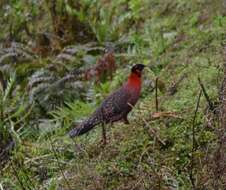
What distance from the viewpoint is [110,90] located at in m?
7.56

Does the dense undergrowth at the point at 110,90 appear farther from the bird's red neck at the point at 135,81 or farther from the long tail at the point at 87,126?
the bird's red neck at the point at 135,81

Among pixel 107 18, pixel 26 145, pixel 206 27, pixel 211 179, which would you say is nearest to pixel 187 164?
pixel 211 179

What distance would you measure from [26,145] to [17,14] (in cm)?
501

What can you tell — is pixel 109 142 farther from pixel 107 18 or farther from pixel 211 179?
pixel 107 18

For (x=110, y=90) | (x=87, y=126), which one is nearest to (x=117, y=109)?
(x=87, y=126)

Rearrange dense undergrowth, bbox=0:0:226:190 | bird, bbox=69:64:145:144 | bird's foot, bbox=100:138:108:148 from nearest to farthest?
dense undergrowth, bbox=0:0:226:190
bird's foot, bbox=100:138:108:148
bird, bbox=69:64:145:144

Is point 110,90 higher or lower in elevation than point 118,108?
lower

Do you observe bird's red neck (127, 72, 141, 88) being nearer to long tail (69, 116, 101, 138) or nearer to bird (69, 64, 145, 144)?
bird (69, 64, 145, 144)

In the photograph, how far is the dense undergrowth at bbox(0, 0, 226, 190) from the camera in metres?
4.39

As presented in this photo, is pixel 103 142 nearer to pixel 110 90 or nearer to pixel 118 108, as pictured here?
pixel 118 108

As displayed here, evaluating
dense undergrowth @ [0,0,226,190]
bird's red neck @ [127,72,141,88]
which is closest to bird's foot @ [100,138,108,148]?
dense undergrowth @ [0,0,226,190]

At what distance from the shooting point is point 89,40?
9.49 metres

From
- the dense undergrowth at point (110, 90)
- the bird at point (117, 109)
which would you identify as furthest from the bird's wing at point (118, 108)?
the dense undergrowth at point (110, 90)

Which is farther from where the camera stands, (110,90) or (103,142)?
(110,90)
